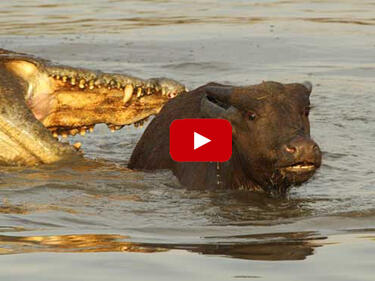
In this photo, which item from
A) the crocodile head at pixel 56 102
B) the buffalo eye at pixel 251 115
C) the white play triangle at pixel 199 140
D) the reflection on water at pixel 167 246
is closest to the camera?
the reflection on water at pixel 167 246

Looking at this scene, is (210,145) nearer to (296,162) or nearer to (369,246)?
(296,162)

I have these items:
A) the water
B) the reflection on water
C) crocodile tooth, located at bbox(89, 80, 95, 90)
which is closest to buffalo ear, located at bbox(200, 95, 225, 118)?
the water

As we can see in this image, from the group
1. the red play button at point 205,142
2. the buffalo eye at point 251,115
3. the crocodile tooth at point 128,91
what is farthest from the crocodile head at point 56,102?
the buffalo eye at point 251,115

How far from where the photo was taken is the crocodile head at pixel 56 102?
10508 millimetres

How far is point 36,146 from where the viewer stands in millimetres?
10500

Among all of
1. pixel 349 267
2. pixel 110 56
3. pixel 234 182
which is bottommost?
pixel 349 267

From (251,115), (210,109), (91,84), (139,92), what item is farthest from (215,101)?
(91,84)

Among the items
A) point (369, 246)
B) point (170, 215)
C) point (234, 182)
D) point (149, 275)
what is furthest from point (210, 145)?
point (149, 275)

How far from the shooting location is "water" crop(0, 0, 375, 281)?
7230 millimetres

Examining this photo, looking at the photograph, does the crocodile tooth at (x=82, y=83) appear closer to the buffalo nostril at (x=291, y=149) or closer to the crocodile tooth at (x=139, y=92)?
the crocodile tooth at (x=139, y=92)

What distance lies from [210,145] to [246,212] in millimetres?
786

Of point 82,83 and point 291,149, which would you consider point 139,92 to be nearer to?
point 82,83

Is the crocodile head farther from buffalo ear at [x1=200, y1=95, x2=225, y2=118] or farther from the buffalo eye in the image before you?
the buffalo eye

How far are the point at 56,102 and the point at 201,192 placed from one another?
192 centimetres
